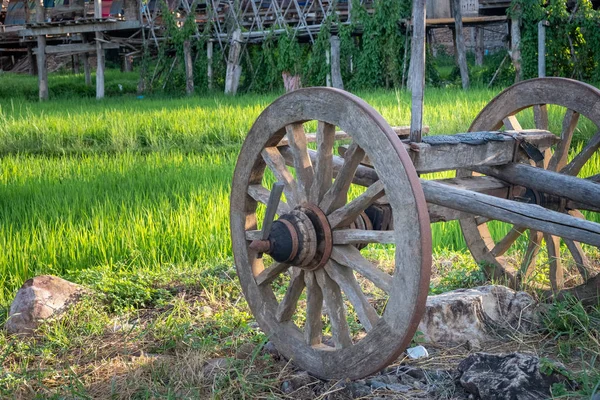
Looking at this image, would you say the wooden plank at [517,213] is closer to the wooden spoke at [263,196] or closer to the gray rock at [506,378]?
the gray rock at [506,378]

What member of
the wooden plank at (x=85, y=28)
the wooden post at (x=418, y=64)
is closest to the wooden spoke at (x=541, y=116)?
the wooden post at (x=418, y=64)

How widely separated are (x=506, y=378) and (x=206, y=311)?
169 cm

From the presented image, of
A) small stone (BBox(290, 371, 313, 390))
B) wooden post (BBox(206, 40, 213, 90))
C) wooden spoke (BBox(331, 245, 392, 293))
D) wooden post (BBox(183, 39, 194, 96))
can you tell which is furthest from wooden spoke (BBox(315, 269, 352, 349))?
wooden post (BBox(206, 40, 213, 90))

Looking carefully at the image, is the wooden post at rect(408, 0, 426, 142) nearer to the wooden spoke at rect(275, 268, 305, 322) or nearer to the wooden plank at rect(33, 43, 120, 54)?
the wooden spoke at rect(275, 268, 305, 322)

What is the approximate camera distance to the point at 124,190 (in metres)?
6.25

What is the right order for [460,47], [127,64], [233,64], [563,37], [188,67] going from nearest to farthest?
1. [563,37]
2. [460,47]
3. [233,64]
4. [188,67]
5. [127,64]

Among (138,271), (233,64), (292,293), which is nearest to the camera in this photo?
(292,293)

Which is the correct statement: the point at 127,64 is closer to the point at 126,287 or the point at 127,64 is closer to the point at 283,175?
the point at 126,287

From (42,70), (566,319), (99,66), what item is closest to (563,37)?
(99,66)

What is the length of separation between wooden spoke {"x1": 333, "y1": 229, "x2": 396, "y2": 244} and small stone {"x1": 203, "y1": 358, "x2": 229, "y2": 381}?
0.77 metres

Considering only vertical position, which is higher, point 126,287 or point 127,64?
point 127,64

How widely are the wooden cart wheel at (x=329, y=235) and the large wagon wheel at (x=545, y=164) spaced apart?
1085mm

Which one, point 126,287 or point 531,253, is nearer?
point 531,253

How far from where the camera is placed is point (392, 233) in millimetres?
2477
